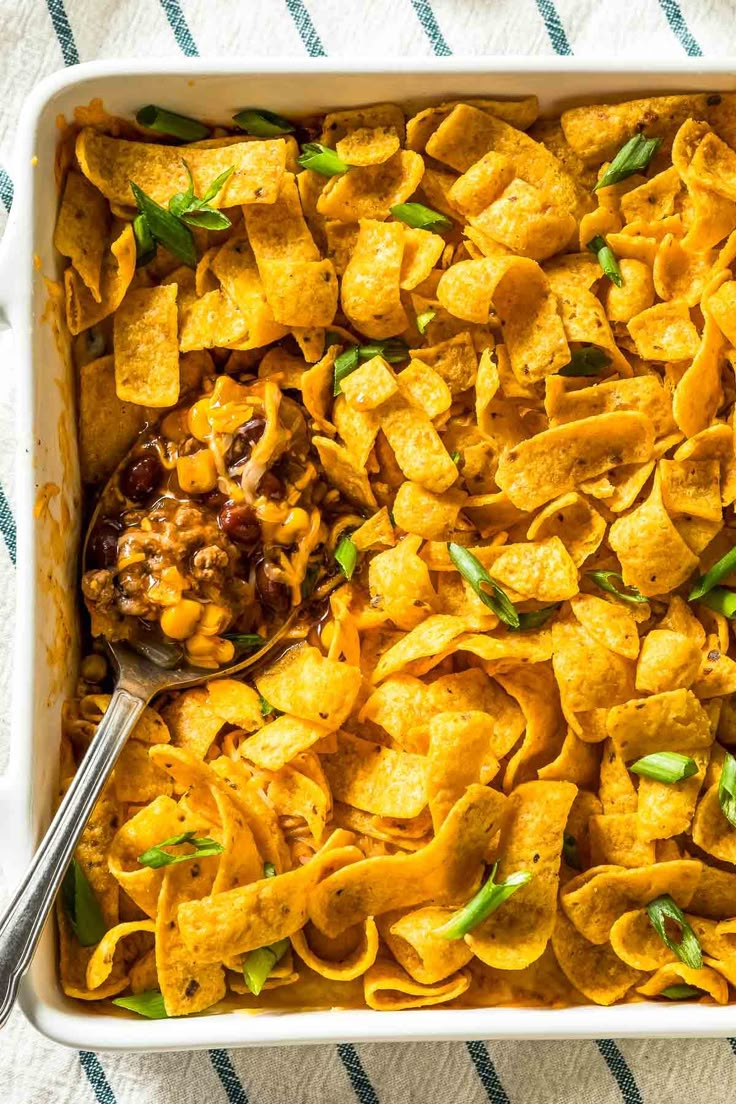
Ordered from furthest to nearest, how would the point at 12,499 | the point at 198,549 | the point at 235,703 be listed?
1. the point at 12,499
2. the point at 235,703
3. the point at 198,549

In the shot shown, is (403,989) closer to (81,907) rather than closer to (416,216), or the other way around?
(81,907)

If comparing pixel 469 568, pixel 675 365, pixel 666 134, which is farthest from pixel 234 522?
pixel 666 134

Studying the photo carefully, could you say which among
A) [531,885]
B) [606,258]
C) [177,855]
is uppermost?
[606,258]

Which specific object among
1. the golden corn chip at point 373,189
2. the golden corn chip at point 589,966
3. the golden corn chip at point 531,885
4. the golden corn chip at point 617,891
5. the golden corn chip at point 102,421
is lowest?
the golden corn chip at point 589,966

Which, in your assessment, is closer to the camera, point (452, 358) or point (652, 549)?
point (652, 549)

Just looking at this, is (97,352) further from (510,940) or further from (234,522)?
(510,940)

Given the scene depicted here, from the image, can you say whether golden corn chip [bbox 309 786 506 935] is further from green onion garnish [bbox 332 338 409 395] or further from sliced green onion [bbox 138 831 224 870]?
green onion garnish [bbox 332 338 409 395]

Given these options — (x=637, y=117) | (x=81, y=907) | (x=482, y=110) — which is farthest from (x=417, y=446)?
(x=81, y=907)

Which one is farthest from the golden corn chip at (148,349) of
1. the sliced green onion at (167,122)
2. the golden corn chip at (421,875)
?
the golden corn chip at (421,875)

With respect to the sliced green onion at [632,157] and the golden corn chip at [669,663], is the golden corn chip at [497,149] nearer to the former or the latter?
the sliced green onion at [632,157]
